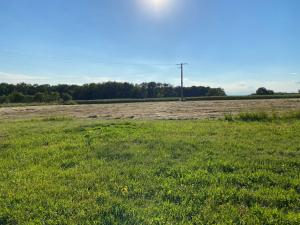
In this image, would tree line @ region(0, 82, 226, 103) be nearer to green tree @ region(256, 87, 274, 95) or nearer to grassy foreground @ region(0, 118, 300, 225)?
green tree @ region(256, 87, 274, 95)

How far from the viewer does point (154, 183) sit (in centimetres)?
561

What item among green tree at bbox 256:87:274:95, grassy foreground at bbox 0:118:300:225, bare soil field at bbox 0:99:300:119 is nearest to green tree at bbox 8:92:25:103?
bare soil field at bbox 0:99:300:119

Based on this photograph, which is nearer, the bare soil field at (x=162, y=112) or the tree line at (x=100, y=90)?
the bare soil field at (x=162, y=112)

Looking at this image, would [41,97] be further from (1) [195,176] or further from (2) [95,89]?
(1) [195,176]

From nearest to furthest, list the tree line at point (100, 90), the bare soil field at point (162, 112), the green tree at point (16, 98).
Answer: the bare soil field at point (162, 112), the green tree at point (16, 98), the tree line at point (100, 90)

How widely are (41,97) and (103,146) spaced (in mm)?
95858

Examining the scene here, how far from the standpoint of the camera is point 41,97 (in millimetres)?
99438

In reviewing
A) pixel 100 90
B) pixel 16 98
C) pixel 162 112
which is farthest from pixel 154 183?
pixel 100 90

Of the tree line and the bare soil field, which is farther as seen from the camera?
the tree line

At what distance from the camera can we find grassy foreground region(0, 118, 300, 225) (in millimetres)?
4355

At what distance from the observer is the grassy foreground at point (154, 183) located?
14.3 feet

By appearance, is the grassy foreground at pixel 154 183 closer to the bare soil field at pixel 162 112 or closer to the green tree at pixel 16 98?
the bare soil field at pixel 162 112

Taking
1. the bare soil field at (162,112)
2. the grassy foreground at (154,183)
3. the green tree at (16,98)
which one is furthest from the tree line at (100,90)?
the grassy foreground at (154,183)

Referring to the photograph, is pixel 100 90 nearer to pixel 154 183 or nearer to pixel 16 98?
pixel 16 98
